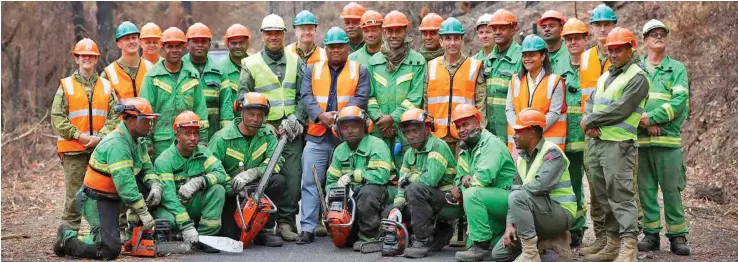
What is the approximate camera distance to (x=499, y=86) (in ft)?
33.8

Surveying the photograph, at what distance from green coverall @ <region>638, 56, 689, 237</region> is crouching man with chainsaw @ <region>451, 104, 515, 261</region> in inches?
55.2

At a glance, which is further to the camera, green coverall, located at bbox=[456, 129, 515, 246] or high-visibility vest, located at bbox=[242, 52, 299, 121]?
high-visibility vest, located at bbox=[242, 52, 299, 121]

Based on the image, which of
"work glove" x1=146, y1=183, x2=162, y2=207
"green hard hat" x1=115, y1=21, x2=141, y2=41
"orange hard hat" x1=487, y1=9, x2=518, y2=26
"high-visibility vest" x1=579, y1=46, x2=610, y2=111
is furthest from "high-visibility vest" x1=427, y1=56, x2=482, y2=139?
"green hard hat" x1=115, y1=21, x2=141, y2=41

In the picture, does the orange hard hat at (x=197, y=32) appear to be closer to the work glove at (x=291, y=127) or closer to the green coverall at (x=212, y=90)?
the green coverall at (x=212, y=90)

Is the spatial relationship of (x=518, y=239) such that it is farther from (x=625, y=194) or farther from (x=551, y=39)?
(x=551, y=39)

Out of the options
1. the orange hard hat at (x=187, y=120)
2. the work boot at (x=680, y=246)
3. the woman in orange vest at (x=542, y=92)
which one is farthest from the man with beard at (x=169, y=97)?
the work boot at (x=680, y=246)

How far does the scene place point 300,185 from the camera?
1088 cm

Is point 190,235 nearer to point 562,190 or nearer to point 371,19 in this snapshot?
point 371,19

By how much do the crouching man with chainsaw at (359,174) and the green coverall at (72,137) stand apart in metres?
2.28

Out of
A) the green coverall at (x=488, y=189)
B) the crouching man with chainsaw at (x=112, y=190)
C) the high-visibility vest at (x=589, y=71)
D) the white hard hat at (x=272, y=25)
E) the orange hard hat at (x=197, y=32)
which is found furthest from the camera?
the orange hard hat at (x=197, y=32)

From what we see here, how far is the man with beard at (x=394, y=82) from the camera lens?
1053 centimetres

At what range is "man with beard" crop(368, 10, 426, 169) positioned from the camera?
10.5 m

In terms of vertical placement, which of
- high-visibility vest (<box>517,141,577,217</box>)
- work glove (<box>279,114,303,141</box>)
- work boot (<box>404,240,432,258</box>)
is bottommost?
work boot (<box>404,240,432,258</box>)

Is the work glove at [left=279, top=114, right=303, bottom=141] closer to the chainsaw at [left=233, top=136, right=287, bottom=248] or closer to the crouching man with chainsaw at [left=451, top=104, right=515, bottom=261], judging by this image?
the chainsaw at [left=233, top=136, right=287, bottom=248]
